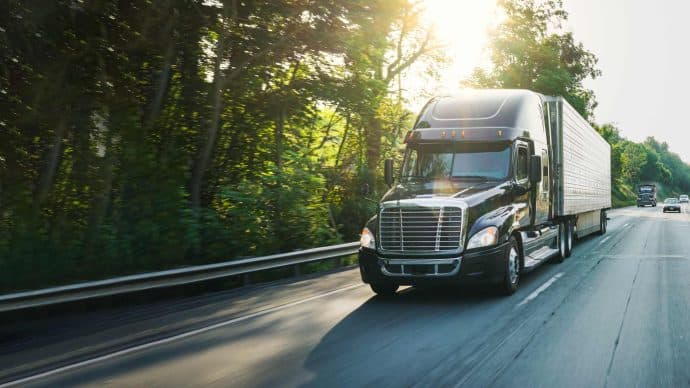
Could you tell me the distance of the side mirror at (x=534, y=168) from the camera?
38.0ft

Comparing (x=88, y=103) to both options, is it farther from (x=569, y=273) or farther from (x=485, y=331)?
(x=569, y=273)

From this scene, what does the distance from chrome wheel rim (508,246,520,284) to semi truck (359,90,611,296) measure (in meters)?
0.02

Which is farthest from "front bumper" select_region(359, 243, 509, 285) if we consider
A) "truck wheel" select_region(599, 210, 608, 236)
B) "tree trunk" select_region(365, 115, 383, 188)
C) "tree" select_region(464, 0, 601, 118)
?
"tree" select_region(464, 0, 601, 118)

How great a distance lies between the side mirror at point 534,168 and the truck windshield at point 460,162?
2.02ft

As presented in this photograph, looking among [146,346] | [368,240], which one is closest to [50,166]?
[368,240]

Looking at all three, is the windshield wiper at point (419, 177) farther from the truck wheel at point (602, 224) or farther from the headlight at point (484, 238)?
the truck wheel at point (602, 224)

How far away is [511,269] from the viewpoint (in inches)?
417

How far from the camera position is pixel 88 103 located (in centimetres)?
1195

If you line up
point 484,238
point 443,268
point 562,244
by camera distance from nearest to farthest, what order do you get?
1. point 443,268
2. point 484,238
3. point 562,244

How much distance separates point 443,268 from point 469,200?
41.1 inches

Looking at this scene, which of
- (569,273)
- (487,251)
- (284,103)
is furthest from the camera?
(284,103)

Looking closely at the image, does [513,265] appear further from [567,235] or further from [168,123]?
[168,123]

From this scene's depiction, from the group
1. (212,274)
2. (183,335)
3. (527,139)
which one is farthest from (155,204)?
(527,139)

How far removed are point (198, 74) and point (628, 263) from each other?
10.2 metres
